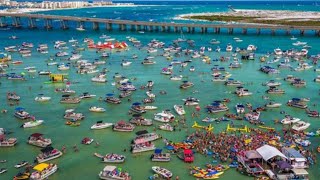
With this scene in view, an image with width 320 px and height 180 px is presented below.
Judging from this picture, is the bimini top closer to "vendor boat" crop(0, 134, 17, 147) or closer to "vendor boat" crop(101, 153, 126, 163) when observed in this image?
"vendor boat" crop(101, 153, 126, 163)

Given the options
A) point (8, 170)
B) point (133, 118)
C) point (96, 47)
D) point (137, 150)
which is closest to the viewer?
point (8, 170)

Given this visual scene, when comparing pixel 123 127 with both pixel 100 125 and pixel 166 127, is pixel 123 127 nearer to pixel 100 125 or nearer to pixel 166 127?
pixel 100 125

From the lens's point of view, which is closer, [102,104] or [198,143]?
[198,143]

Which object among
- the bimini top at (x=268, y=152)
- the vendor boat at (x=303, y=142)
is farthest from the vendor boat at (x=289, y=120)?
the bimini top at (x=268, y=152)

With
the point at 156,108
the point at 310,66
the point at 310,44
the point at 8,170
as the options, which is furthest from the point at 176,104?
the point at 310,44

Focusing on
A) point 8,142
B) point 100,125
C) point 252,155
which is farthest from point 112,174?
point 8,142

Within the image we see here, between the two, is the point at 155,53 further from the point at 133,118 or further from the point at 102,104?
the point at 133,118

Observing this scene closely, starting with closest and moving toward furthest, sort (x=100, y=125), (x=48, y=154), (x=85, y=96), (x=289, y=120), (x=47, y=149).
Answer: (x=48, y=154) → (x=47, y=149) → (x=100, y=125) → (x=289, y=120) → (x=85, y=96)
